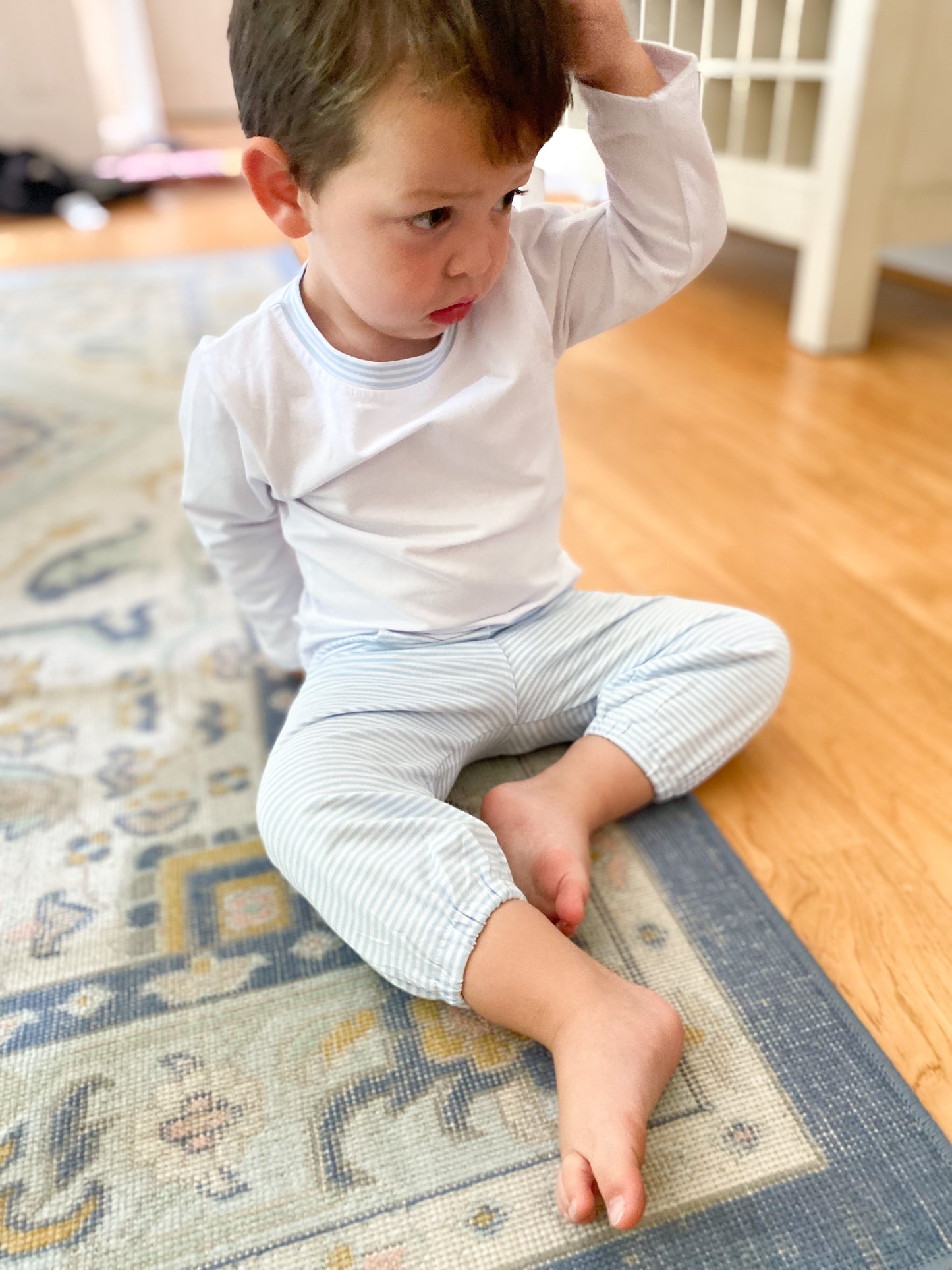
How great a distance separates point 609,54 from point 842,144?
106 cm

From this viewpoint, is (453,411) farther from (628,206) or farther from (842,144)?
(842,144)

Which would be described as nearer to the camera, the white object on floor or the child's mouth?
the child's mouth

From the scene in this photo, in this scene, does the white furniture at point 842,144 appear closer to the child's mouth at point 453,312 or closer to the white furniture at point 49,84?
the child's mouth at point 453,312

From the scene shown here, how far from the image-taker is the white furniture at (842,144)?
4.36ft

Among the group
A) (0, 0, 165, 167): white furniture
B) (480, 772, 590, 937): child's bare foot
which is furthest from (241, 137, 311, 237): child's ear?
(0, 0, 165, 167): white furniture

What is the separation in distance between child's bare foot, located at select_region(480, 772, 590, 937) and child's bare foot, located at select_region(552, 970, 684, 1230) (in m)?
0.06

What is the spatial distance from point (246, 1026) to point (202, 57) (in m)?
5.15

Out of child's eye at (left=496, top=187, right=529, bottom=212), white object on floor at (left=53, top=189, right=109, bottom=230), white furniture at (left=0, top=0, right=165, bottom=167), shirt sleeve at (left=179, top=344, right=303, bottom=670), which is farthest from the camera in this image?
white furniture at (left=0, top=0, right=165, bottom=167)

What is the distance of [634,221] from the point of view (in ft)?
1.93

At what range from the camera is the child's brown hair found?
1.48 feet

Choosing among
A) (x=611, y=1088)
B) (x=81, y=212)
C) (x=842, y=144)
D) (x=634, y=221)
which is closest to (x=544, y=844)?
(x=611, y=1088)

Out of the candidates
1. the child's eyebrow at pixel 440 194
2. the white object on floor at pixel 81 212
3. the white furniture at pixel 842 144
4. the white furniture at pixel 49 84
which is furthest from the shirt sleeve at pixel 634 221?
the white furniture at pixel 49 84

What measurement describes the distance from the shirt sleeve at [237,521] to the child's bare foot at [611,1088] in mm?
393

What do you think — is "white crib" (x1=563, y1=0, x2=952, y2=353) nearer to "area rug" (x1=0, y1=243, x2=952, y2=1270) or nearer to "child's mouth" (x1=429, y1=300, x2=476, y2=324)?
"child's mouth" (x1=429, y1=300, x2=476, y2=324)
